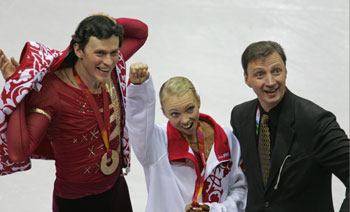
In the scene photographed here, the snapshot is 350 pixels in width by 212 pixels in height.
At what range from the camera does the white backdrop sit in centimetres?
710

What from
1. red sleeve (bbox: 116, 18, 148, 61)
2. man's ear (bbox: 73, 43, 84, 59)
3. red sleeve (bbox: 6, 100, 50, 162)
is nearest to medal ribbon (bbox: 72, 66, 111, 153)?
man's ear (bbox: 73, 43, 84, 59)

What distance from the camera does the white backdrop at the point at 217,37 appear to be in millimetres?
7098

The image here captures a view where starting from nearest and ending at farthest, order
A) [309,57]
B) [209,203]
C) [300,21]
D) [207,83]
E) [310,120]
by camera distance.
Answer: [310,120], [209,203], [207,83], [309,57], [300,21]

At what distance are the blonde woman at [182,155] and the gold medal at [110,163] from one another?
19cm

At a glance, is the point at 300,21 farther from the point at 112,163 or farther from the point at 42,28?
the point at 112,163

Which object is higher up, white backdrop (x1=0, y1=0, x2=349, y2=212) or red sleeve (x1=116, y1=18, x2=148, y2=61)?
white backdrop (x1=0, y1=0, x2=349, y2=212)

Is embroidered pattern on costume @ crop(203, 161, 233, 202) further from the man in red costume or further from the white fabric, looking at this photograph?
the man in red costume

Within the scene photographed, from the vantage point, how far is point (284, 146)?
126 inches

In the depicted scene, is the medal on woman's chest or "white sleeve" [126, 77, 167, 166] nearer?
"white sleeve" [126, 77, 167, 166]

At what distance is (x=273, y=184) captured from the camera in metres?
3.24

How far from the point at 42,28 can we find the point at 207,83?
2594 millimetres

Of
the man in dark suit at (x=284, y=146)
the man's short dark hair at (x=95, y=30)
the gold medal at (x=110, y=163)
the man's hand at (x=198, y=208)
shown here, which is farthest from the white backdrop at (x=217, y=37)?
the man's short dark hair at (x=95, y=30)

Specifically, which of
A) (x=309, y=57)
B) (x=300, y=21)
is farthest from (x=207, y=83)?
(x=300, y=21)

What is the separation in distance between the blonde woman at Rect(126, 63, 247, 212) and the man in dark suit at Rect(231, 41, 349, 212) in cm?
14
